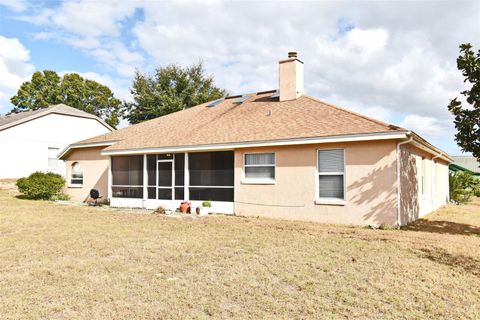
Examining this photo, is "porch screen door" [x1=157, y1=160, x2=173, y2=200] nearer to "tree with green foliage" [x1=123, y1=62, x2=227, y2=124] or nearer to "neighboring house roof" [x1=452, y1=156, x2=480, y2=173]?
"tree with green foliage" [x1=123, y1=62, x2=227, y2=124]

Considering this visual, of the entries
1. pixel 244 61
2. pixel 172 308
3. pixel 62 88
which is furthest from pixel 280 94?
pixel 62 88

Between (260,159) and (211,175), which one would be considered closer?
(260,159)

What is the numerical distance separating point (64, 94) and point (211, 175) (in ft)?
159

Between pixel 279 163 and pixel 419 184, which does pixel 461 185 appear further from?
pixel 279 163

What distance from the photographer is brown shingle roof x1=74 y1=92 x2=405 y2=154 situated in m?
12.9

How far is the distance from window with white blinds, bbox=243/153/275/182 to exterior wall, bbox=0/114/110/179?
69.0 feet

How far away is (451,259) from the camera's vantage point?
7.45m

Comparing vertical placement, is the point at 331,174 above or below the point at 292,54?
below

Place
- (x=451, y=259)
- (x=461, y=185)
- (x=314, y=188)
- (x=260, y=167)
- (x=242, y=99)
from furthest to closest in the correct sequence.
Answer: (x=461, y=185) < (x=242, y=99) < (x=260, y=167) < (x=314, y=188) < (x=451, y=259)

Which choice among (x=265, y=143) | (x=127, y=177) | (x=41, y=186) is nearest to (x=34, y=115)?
(x=41, y=186)

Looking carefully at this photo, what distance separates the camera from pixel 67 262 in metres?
7.18

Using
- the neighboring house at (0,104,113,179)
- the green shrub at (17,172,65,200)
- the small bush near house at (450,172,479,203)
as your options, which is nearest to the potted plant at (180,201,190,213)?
the green shrub at (17,172,65,200)

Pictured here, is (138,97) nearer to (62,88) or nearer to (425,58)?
(62,88)

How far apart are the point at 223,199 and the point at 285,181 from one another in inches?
122
